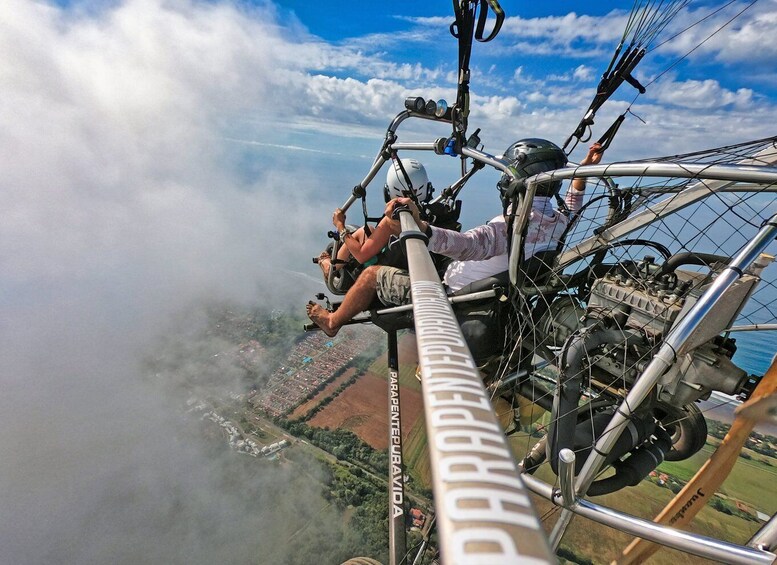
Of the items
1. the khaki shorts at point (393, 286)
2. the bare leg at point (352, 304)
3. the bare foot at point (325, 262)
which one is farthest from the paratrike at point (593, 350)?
the bare foot at point (325, 262)

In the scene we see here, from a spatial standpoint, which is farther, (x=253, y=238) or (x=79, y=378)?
(x=253, y=238)

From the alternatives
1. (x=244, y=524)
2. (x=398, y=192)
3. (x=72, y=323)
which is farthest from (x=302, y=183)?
(x=398, y=192)

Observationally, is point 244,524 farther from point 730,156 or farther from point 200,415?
point 730,156

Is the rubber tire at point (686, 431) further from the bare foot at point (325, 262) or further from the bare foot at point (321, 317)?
the bare foot at point (325, 262)

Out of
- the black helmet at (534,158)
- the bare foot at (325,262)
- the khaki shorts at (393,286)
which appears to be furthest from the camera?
the bare foot at (325,262)

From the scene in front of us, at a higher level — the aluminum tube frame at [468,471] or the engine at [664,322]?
the aluminum tube frame at [468,471]

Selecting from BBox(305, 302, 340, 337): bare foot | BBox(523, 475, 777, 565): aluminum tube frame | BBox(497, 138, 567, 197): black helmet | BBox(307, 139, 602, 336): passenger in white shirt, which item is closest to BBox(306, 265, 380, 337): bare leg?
BBox(305, 302, 340, 337): bare foot

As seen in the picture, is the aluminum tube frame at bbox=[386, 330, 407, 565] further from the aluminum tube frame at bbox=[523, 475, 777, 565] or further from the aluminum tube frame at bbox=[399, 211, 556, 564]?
the aluminum tube frame at bbox=[399, 211, 556, 564]

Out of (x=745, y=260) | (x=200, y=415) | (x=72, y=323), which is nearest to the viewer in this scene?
(x=745, y=260)
